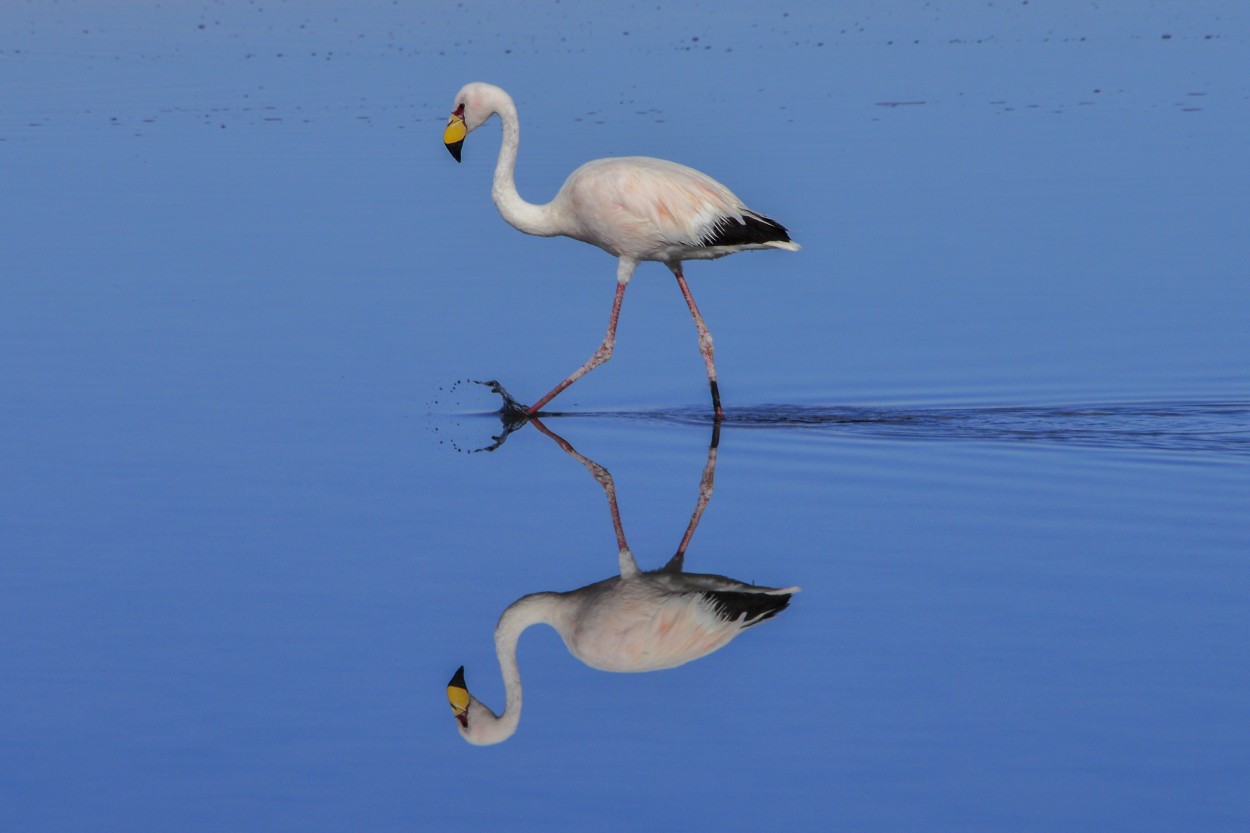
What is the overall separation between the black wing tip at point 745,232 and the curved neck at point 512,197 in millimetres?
997

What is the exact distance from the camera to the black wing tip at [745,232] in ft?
34.2

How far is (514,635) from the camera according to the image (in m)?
6.80

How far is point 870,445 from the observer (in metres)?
9.47

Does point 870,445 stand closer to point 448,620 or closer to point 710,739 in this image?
point 448,620

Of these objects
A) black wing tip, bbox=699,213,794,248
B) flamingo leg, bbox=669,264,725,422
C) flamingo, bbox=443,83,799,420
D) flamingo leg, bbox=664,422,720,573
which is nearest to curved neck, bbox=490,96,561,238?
flamingo, bbox=443,83,799,420

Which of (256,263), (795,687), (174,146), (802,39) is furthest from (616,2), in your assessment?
(795,687)

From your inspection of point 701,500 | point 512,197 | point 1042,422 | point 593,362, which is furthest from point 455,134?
point 1042,422

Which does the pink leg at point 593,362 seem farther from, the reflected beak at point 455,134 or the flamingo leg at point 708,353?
the reflected beak at point 455,134

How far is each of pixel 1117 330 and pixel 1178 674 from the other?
5392mm

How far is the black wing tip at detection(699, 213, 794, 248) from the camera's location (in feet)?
34.2

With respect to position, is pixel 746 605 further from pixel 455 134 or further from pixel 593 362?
pixel 455 134

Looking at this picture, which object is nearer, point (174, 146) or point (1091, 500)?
point (1091, 500)

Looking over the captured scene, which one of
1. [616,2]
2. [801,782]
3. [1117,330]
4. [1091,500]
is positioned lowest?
[801,782]

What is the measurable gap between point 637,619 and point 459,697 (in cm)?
90
